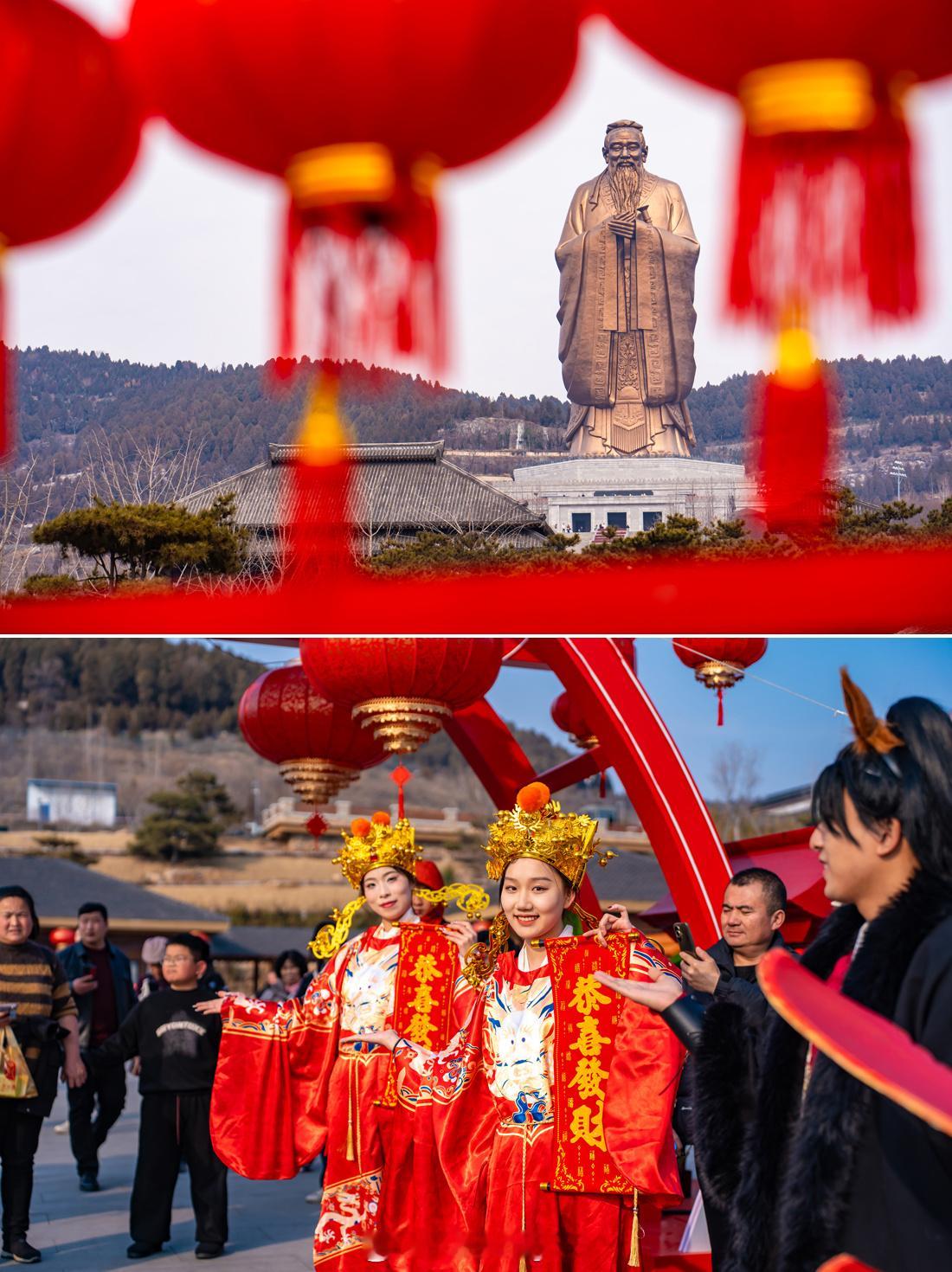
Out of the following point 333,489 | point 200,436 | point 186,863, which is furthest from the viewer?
point 186,863

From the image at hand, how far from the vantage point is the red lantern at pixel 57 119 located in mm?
1825

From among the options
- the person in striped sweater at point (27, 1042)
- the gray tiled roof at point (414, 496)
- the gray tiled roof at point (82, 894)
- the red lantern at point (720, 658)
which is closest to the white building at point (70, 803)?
the gray tiled roof at point (82, 894)

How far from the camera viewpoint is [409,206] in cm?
179

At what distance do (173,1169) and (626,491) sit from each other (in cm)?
1249

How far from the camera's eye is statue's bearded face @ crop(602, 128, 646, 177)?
16.0 meters

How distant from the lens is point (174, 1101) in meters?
5.74

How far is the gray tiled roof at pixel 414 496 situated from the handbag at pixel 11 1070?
9831 millimetres

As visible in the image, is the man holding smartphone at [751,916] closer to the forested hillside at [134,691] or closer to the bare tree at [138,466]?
the bare tree at [138,466]

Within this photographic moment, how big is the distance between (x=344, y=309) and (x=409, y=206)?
0.44 ft

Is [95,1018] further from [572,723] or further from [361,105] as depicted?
[361,105]

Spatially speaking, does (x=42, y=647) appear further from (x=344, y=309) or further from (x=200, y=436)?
(x=344, y=309)

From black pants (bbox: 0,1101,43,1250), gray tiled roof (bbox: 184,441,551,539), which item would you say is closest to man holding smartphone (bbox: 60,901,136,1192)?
black pants (bbox: 0,1101,43,1250)

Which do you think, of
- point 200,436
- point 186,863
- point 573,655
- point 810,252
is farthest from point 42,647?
point 810,252

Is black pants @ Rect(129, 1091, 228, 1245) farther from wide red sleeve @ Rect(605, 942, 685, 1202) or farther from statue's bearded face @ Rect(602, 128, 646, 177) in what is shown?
statue's bearded face @ Rect(602, 128, 646, 177)
